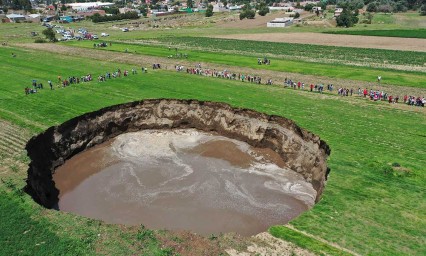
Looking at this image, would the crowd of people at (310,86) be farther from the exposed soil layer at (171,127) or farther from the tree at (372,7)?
the tree at (372,7)

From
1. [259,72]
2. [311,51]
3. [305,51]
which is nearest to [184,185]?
[259,72]

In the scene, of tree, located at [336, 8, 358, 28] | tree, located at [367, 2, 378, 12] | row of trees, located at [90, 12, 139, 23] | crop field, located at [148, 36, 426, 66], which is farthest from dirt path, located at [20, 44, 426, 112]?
tree, located at [367, 2, 378, 12]

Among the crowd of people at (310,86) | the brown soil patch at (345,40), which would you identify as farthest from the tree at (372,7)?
the crowd of people at (310,86)

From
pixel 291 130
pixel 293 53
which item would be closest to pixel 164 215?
pixel 291 130

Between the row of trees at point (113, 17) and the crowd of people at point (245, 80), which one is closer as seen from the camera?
the crowd of people at point (245, 80)

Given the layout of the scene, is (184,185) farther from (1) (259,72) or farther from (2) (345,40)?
(2) (345,40)

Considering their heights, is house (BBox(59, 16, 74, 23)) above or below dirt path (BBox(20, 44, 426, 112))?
above

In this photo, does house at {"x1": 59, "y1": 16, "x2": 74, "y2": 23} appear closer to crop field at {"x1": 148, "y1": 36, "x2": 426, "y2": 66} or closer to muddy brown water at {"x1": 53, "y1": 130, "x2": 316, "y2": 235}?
crop field at {"x1": 148, "y1": 36, "x2": 426, "y2": 66}
